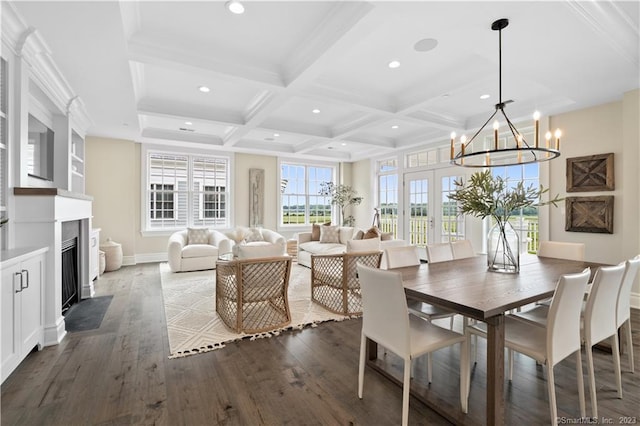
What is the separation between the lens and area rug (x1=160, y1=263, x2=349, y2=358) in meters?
2.83

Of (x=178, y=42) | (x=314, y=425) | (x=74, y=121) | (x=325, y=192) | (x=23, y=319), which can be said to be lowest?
(x=314, y=425)

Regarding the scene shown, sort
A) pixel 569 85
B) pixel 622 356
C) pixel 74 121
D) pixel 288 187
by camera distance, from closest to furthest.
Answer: pixel 622 356, pixel 569 85, pixel 74 121, pixel 288 187

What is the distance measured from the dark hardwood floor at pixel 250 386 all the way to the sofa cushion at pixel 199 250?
112 inches

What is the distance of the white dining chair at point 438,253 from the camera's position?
317 centimetres

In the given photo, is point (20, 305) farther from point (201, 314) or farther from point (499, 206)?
point (499, 206)

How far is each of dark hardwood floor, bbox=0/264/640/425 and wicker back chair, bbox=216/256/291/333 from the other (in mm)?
333

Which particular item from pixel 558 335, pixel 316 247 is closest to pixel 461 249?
pixel 558 335

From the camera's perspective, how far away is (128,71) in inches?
126

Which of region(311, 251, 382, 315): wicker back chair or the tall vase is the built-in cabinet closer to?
region(311, 251, 382, 315): wicker back chair

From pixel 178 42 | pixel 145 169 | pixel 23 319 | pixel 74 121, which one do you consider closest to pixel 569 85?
pixel 178 42

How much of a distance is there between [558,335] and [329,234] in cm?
503

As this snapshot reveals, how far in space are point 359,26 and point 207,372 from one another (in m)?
2.96

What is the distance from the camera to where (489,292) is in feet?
6.30

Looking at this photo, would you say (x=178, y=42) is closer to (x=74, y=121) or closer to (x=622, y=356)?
(x=74, y=121)
